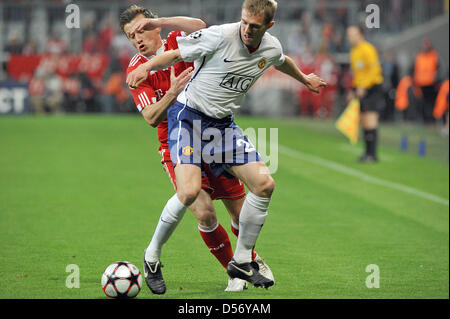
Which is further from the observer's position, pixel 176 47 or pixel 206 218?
pixel 176 47

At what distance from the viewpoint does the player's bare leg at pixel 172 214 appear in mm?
5918

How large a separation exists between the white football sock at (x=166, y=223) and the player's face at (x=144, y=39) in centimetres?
127

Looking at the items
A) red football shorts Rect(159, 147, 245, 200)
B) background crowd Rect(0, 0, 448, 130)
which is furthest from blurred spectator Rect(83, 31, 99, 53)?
red football shorts Rect(159, 147, 245, 200)

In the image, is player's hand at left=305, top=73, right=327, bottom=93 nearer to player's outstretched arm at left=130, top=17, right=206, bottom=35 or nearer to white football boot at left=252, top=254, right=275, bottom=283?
player's outstretched arm at left=130, top=17, right=206, bottom=35

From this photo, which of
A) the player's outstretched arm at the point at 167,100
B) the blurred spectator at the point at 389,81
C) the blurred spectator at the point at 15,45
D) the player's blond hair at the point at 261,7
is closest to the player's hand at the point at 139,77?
the player's outstretched arm at the point at 167,100

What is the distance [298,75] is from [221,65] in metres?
0.88

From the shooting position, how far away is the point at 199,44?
19.2ft

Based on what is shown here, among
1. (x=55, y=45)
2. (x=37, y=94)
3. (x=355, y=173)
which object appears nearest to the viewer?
(x=355, y=173)

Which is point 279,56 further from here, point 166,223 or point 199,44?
point 166,223

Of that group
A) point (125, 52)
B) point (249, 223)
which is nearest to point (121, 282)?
point (249, 223)

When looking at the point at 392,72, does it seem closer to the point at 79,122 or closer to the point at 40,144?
the point at 79,122

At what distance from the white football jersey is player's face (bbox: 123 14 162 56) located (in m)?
0.58

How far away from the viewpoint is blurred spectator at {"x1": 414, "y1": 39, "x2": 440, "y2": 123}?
76.9 ft

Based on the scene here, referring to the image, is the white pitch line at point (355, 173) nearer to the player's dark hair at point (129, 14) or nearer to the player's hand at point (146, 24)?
the player's dark hair at point (129, 14)
